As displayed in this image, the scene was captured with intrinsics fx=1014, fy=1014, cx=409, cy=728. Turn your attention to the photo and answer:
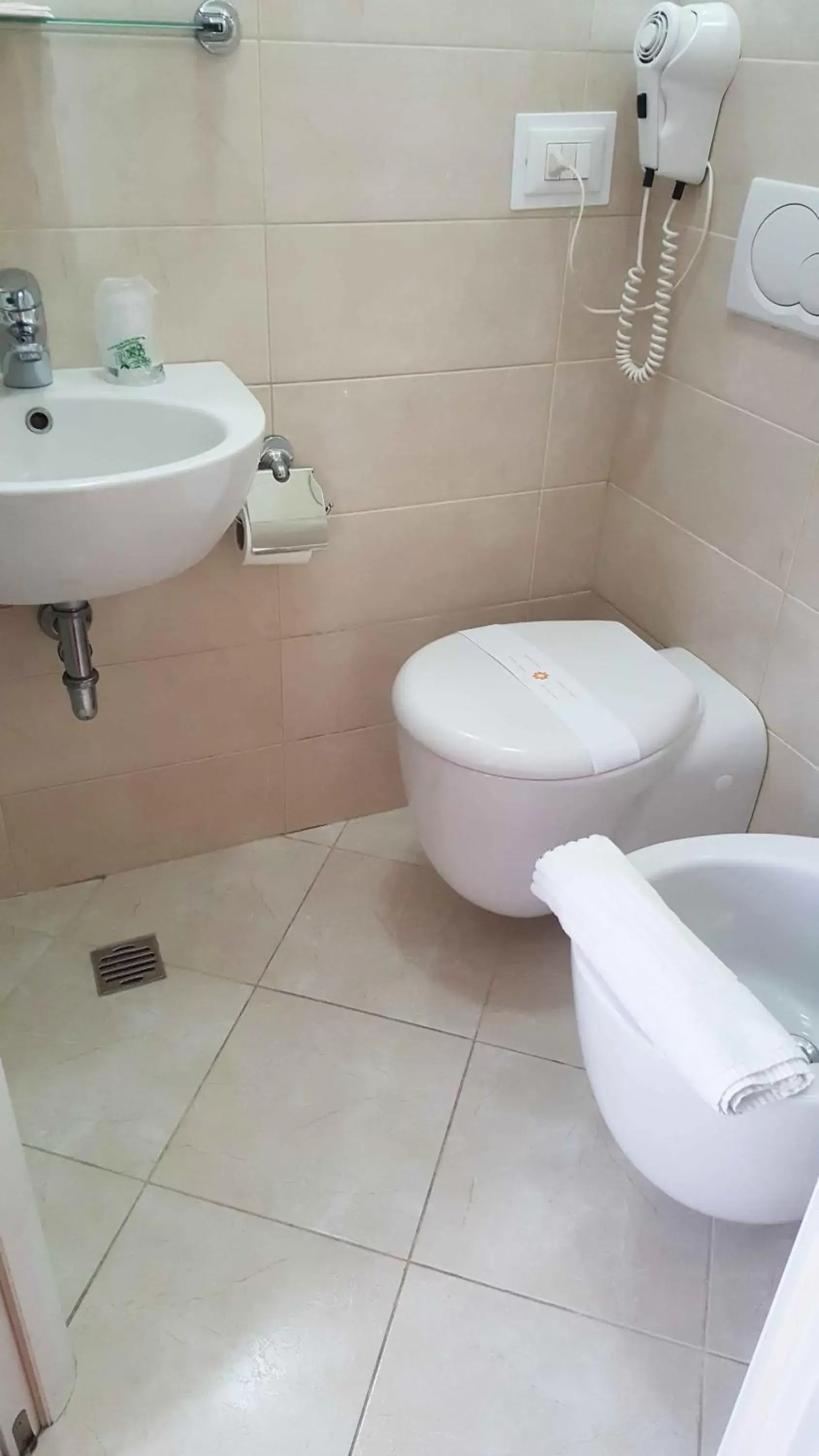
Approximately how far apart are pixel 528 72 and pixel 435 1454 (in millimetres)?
1670

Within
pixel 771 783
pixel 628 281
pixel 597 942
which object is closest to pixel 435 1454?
pixel 597 942

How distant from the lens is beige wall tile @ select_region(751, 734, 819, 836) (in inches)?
56.6

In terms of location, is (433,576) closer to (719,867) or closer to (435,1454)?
(719,867)

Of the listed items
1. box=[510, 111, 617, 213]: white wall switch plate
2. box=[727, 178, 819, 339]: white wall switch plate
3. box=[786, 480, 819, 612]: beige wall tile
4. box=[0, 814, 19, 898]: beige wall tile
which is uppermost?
box=[510, 111, 617, 213]: white wall switch plate

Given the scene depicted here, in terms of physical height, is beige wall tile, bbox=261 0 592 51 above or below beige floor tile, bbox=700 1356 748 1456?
above

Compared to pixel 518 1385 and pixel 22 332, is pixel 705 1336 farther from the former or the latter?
pixel 22 332

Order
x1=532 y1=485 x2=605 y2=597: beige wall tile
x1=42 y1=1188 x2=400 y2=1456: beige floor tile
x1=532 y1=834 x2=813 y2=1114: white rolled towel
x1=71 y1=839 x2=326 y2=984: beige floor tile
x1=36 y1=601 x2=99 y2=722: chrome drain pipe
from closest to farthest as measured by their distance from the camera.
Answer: x1=532 y1=834 x2=813 y2=1114: white rolled towel < x1=42 y1=1188 x2=400 y2=1456: beige floor tile < x1=36 y1=601 x2=99 y2=722: chrome drain pipe < x1=71 y1=839 x2=326 y2=984: beige floor tile < x1=532 y1=485 x2=605 y2=597: beige wall tile

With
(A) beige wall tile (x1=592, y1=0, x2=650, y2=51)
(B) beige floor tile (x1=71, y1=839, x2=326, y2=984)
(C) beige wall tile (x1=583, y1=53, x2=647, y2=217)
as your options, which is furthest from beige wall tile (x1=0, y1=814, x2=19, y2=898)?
(A) beige wall tile (x1=592, y1=0, x2=650, y2=51)

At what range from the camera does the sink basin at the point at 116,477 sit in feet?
3.45

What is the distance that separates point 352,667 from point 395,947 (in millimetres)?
479

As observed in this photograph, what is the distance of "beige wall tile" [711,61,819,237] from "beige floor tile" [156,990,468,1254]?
4.07ft

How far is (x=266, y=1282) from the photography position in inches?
46.4

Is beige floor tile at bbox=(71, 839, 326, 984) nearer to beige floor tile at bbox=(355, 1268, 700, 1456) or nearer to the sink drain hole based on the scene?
beige floor tile at bbox=(355, 1268, 700, 1456)

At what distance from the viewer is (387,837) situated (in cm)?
187
